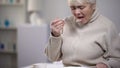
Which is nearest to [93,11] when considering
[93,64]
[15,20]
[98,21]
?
[98,21]

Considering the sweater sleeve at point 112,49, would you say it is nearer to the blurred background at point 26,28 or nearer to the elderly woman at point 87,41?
the elderly woman at point 87,41

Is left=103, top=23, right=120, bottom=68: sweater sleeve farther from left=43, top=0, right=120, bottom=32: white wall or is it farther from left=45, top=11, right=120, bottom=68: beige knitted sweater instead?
left=43, top=0, right=120, bottom=32: white wall

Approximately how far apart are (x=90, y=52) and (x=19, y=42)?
225cm

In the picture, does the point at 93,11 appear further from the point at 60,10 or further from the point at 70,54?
the point at 60,10

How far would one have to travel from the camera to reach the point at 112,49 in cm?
125

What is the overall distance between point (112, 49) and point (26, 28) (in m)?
2.17

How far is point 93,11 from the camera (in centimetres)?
131

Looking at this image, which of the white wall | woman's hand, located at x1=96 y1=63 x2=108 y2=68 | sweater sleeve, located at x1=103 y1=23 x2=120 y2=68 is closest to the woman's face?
sweater sleeve, located at x1=103 y1=23 x2=120 y2=68

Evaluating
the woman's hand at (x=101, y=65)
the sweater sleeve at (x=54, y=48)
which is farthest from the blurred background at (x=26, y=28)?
the woman's hand at (x=101, y=65)

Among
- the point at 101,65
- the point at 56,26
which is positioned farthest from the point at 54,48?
the point at 101,65

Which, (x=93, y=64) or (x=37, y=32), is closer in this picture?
(x=93, y=64)

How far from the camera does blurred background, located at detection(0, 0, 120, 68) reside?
10.8 ft

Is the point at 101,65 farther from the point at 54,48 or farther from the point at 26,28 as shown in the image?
the point at 26,28

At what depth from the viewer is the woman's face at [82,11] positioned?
4.09 ft
